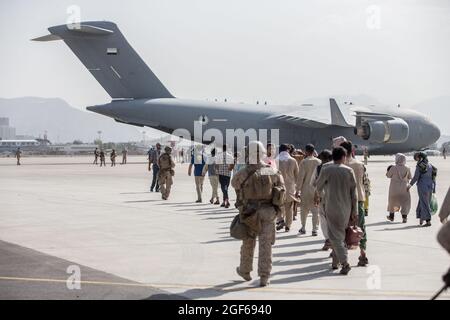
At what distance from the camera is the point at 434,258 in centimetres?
1093

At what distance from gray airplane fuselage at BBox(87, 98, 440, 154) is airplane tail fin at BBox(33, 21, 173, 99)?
97 cm

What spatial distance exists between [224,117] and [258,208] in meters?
30.1

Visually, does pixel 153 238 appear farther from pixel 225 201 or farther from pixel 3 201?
pixel 3 201

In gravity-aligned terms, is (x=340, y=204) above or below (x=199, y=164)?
below

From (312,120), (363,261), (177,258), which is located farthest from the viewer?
(312,120)

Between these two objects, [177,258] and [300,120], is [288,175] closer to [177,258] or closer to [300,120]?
[177,258]

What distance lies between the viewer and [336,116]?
132ft

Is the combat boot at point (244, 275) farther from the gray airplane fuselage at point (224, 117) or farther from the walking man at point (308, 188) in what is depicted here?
the gray airplane fuselage at point (224, 117)

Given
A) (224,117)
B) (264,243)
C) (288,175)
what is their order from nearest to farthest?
1. (264,243)
2. (288,175)
3. (224,117)

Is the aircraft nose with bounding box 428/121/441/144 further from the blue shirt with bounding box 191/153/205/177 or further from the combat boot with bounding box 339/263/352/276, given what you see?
the combat boot with bounding box 339/263/352/276

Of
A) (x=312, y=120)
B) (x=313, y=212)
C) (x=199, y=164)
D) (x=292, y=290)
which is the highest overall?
(x=312, y=120)

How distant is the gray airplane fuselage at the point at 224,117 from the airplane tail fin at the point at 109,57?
97 cm

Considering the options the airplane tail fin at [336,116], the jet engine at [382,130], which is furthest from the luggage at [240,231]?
the airplane tail fin at [336,116]

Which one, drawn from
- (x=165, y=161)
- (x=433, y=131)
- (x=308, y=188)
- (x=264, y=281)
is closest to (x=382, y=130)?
(x=433, y=131)
